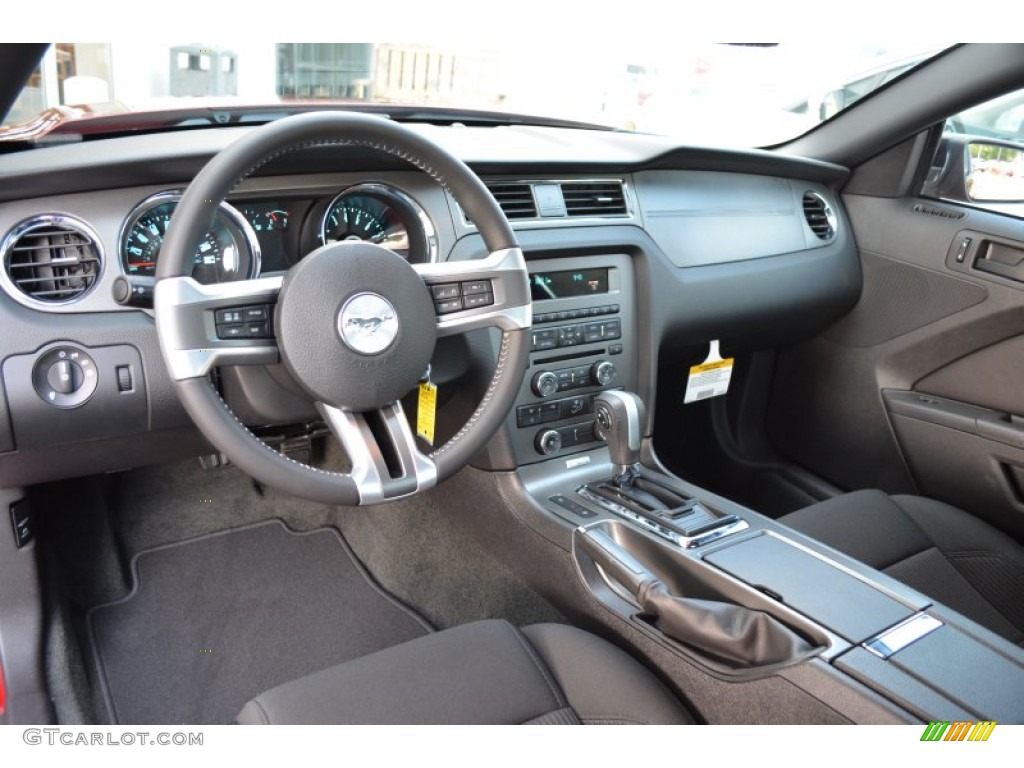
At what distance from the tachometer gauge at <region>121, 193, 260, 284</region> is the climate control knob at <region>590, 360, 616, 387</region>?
77 cm

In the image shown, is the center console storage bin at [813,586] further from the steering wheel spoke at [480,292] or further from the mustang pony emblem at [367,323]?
the mustang pony emblem at [367,323]

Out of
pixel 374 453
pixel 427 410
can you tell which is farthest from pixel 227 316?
pixel 427 410

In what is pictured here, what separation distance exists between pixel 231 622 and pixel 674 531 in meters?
1.12

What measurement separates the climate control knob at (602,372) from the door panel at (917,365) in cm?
93

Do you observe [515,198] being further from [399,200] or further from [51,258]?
[51,258]

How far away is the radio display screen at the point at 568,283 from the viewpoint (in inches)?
70.5

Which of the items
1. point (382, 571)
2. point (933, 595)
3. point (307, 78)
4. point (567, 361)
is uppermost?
point (307, 78)

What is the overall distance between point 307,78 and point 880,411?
6.88ft

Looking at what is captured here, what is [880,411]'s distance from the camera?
2357mm

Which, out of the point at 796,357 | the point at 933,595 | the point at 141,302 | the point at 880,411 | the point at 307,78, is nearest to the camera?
the point at 141,302

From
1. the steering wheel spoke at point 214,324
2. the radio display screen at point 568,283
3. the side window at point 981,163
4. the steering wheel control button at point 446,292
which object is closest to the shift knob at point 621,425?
the radio display screen at point 568,283

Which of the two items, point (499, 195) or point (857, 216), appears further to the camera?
point (857, 216)

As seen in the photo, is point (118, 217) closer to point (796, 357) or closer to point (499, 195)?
point (499, 195)

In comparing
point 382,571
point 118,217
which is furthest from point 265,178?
point 382,571
